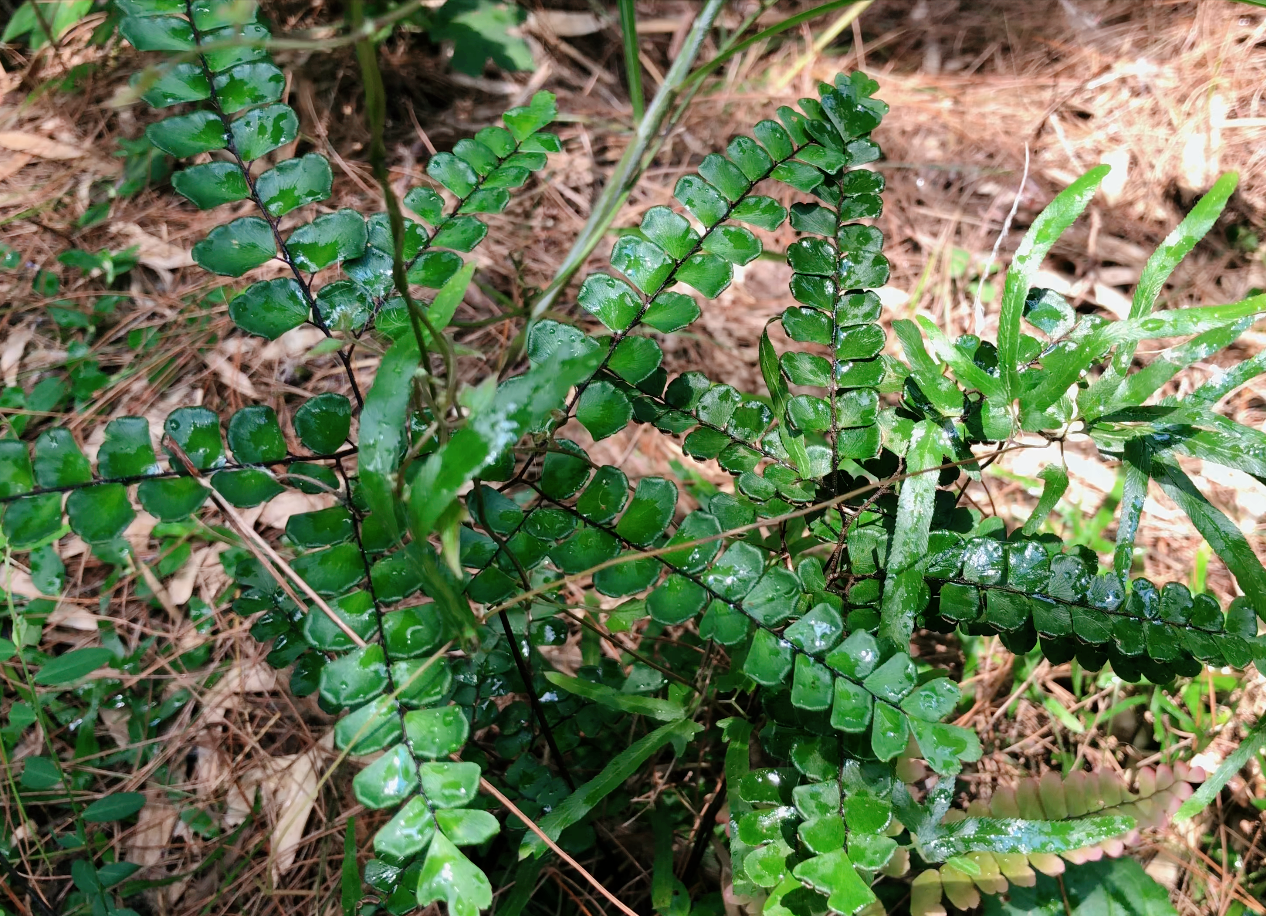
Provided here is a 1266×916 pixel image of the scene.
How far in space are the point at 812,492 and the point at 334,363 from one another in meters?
1.37

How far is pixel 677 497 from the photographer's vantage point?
0.99 metres

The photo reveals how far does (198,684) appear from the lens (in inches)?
61.6

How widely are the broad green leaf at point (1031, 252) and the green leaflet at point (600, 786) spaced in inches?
22.7

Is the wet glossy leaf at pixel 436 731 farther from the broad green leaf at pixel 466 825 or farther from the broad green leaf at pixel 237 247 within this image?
the broad green leaf at pixel 237 247

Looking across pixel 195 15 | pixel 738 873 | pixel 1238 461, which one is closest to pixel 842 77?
pixel 1238 461

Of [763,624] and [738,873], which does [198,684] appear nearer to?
[738,873]

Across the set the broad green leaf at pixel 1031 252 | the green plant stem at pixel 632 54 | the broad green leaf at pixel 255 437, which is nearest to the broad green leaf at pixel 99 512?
the broad green leaf at pixel 255 437

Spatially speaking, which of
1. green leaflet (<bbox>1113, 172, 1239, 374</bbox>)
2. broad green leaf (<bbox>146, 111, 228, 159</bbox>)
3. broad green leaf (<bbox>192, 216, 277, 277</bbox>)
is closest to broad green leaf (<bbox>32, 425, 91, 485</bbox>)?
broad green leaf (<bbox>192, 216, 277, 277</bbox>)

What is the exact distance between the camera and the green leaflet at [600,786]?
3.16 ft

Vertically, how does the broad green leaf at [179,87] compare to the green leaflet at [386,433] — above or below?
above

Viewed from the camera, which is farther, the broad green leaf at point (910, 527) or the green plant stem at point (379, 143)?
the broad green leaf at point (910, 527)

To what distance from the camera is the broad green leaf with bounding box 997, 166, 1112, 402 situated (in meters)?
0.96

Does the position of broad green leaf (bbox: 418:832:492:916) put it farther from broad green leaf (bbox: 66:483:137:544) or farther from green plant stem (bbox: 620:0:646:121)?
green plant stem (bbox: 620:0:646:121)

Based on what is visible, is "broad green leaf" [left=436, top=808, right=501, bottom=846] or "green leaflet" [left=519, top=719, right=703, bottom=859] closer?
"broad green leaf" [left=436, top=808, right=501, bottom=846]
